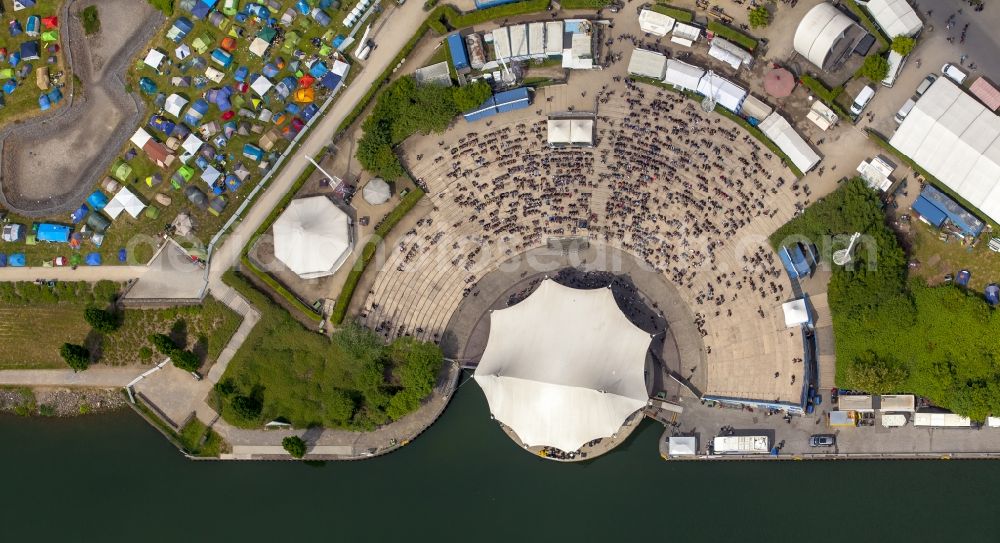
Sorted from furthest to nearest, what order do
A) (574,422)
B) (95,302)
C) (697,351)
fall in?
(95,302), (697,351), (574,422)

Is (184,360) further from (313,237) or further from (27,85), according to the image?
(27,85)

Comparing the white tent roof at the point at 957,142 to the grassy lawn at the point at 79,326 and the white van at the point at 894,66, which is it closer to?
the white van at the point at 894,66

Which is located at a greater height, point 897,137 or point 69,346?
point 897,137

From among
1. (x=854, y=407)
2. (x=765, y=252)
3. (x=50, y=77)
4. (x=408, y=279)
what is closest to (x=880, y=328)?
(x=854, y=407)

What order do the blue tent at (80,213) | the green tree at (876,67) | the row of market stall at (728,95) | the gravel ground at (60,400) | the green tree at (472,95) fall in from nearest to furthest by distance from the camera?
Result: the green tree at (876,67) < the row of market stall at (728,95) < the green tree at (472,95) < the gravel ground at (60,400) < the blue tent at (80,213)

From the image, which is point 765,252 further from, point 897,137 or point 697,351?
point 897,137

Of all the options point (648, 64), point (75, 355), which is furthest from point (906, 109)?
point (75, 355)

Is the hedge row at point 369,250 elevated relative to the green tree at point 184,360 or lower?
elevated

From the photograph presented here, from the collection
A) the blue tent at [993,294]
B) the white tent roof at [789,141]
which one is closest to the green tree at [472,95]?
the white tent roof at [789,141]
